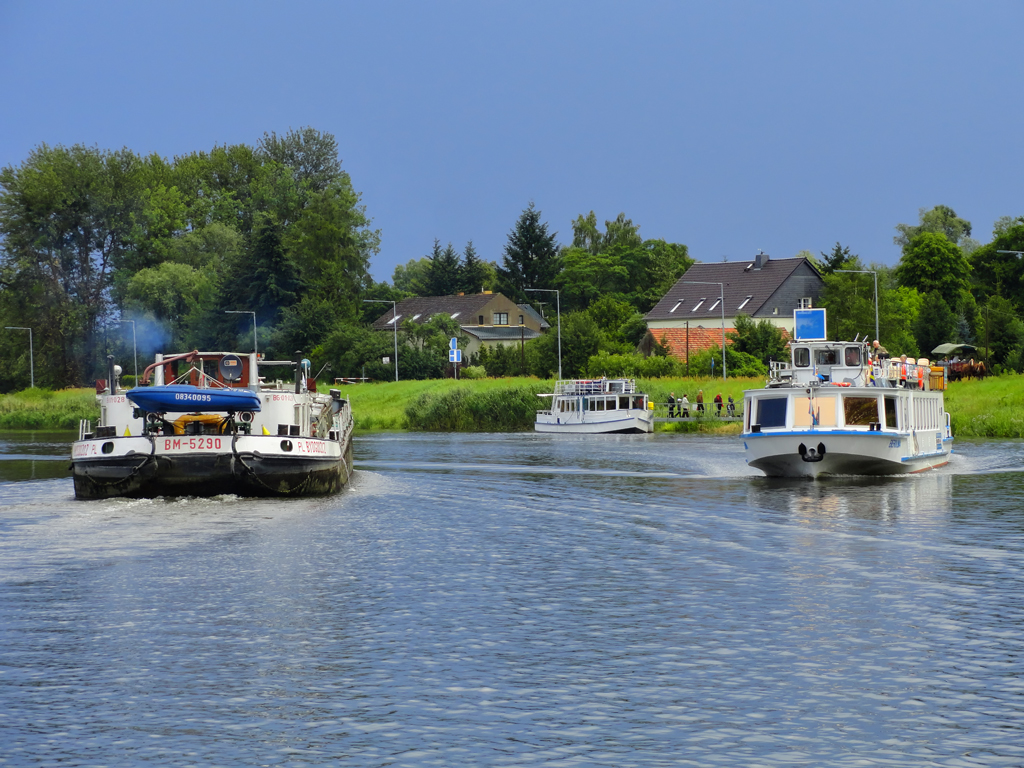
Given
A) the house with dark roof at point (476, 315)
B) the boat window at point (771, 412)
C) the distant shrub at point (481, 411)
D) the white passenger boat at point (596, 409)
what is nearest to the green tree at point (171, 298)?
the house with dark roof at point (476, 315)

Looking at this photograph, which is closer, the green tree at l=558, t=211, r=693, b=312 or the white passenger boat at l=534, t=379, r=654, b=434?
the white passenger boat at l=534, t=379, r=654, b=434

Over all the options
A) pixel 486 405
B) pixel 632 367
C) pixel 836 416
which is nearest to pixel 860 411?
pixel 836 416

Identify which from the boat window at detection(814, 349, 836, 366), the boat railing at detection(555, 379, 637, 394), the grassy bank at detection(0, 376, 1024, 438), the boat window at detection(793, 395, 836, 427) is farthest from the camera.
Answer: the boat railing at detection(555, 379, 637, 394)

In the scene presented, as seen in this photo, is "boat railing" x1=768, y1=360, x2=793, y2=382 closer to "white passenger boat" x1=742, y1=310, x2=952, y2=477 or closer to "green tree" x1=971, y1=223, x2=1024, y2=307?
"white passenger boat" x1=742, y1=310, x2=952, y2=477

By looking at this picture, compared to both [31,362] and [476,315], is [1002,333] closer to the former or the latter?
[476,315]

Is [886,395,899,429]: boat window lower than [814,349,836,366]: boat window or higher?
lower

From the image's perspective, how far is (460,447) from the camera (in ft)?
193

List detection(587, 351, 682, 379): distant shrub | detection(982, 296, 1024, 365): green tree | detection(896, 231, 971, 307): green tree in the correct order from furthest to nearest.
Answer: detection(896, 231, 971, 307): green tree < detection(587, 351, 682, 379): distant shrub < detection(982, 296, 1024, 365): green tree

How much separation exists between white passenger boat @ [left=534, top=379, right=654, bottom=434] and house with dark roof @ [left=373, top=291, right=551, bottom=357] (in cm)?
5033

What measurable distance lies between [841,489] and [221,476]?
16.4 meters

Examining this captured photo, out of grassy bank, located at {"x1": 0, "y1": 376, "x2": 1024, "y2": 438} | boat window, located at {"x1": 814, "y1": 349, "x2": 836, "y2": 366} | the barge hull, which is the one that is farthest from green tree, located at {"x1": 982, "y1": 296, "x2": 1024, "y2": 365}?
the barge hull

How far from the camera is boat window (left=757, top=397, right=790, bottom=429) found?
3725 centimetres

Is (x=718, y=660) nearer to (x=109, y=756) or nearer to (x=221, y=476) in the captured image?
(x=109, y=756)

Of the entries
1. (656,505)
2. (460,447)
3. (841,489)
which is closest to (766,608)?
(656,505)
